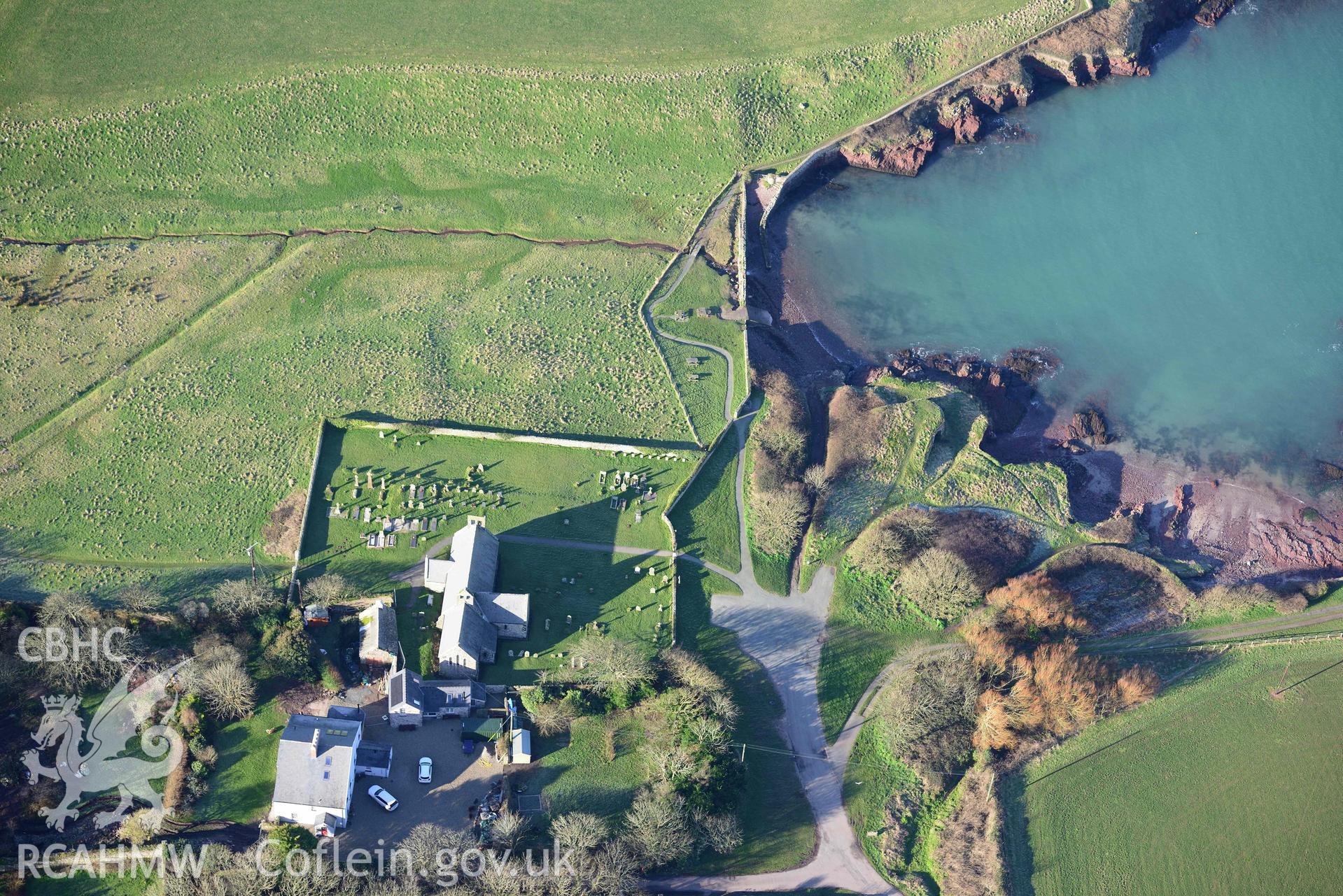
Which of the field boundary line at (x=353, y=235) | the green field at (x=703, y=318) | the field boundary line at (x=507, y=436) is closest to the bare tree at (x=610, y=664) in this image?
the field boundary line at (x=507, y=436)

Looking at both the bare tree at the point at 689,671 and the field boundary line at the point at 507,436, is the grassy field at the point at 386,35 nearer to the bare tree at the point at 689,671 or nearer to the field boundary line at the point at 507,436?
the field boundary line at the point at 507,436

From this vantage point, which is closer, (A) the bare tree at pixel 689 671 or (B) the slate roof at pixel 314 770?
(B) the slate roof at pixel 314 770

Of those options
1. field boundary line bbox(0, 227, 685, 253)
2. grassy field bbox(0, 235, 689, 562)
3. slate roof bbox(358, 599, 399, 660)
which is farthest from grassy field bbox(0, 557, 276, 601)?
field boundary line bbox(0, 227, 685, 253)

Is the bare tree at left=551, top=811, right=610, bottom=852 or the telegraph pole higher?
the telegraph pole

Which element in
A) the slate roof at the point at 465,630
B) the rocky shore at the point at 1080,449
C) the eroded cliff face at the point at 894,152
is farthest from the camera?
the eroded cliff face at the point at 894,152

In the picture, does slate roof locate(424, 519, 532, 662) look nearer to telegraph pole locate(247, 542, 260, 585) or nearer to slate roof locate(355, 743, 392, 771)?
slate roof locate(355, 743, 392, 771)

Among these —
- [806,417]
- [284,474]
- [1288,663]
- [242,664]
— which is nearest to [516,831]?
[242,664]

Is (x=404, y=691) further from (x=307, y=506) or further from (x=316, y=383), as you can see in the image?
(x=316, y=383)
